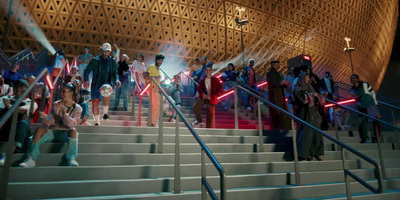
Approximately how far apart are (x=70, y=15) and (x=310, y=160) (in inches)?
775

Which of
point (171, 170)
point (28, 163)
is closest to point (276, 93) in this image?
point (171, 170)

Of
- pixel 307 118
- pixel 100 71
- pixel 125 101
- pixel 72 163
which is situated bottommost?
pixel 72 163

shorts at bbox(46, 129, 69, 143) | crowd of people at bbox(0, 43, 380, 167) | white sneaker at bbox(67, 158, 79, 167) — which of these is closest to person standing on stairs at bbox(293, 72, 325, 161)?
crowd of people at bbox(0, 43, 380, 167)

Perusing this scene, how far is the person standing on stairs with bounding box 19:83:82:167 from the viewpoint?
3.10 metres

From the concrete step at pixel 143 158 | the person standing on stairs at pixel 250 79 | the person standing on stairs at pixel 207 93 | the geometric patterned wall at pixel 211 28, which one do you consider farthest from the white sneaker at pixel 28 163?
the geometric patterned wall at pixel 211 28

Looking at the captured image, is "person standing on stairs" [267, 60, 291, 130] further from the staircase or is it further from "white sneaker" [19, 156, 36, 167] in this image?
"white sneaker" [19, 156, 36, 167]

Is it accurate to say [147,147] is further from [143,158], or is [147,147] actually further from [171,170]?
[171,170]

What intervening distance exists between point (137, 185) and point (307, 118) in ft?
11.3

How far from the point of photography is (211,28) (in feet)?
73.1

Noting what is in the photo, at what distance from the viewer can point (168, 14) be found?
2056 cm

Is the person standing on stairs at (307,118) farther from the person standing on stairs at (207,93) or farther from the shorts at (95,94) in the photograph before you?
the shorts at (95,94)

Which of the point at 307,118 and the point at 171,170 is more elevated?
the point at 307,118

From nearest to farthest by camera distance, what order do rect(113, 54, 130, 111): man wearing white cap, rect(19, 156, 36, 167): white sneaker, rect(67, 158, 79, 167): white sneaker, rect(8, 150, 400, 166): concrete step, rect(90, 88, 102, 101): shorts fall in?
rect(19, 156, 36, 167): white sneaker, rect(67, 158, 79, 167): white sneaker, rect(8, 150, 400, 166): concrete step, rect(90, 88, 102, 101): shorts, rect(113, 54, 130, 111): man wearing white cap

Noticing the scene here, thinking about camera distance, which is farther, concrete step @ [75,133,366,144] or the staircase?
concrete step @ [75,133,366,144]
